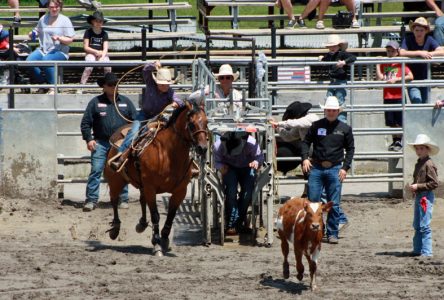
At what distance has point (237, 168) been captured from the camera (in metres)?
13.4

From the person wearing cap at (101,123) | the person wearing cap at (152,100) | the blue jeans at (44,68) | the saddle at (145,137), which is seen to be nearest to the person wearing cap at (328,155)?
the person wearing cap at (152,100)

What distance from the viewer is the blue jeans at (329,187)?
13328 mm

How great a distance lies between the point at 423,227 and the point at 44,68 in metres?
8.28

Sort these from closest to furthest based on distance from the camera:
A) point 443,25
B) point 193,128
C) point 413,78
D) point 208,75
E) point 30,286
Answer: point 30,286
point 193,128
point 208,75
point 413,78
point 443,25

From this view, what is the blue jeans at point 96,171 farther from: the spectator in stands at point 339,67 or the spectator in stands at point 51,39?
the spectator in stands at point 339,67

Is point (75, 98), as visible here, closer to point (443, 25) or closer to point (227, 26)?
point (443, 25)

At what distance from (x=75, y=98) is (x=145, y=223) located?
491 centimetres

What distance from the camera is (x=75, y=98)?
17.6 m

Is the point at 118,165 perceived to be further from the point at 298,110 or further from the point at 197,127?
the point at 298,110

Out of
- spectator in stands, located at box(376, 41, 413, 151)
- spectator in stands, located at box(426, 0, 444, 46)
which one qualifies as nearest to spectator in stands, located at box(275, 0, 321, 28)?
spectator in stands, located at box(426, 0, 444, 46)

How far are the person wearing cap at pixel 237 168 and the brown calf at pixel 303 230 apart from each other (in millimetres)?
2209

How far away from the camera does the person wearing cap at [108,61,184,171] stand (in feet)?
43.0

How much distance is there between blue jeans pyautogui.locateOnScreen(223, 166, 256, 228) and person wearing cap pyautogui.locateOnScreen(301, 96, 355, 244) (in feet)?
2.30

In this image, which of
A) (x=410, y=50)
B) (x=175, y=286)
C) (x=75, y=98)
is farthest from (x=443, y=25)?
(x=175, y=286)
